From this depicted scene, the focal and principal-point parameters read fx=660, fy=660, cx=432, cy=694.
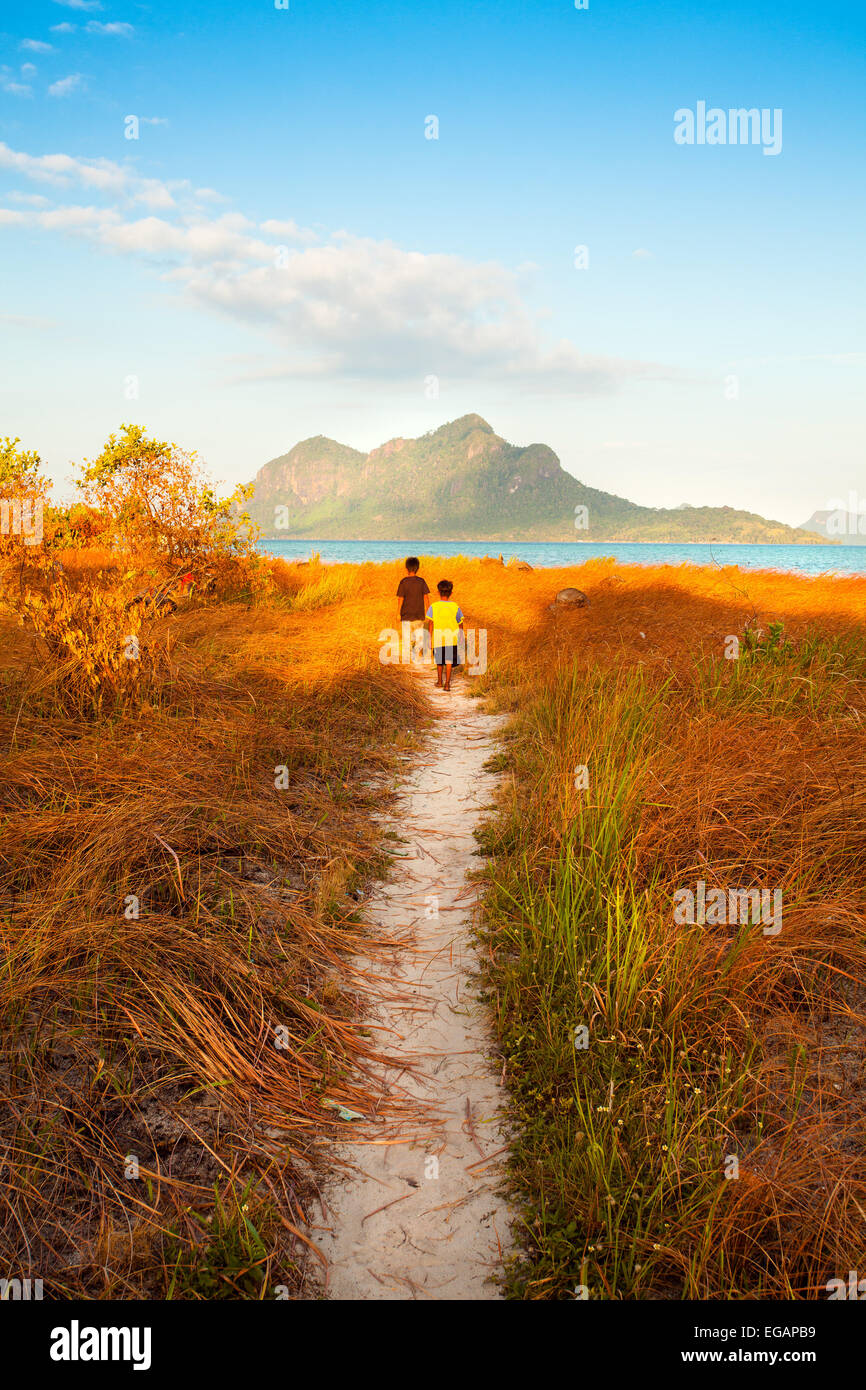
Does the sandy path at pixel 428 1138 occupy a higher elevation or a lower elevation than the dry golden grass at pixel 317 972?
lower

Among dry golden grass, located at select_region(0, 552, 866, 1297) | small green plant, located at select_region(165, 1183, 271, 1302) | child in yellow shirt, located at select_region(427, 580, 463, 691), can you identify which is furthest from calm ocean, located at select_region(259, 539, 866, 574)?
small green plant, located at select_region(165, 1183, 271, 1302)

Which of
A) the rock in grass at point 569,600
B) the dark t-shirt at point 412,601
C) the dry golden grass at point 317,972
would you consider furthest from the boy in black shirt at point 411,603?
the dry golden grass at point 317,972

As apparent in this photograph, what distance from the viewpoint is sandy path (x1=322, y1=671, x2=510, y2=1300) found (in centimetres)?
225

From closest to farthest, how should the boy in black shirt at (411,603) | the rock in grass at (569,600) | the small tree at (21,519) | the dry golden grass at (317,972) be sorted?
the dry golden grass at (317,972), the small tree at (21,519), the boy in black shirt at (411,603), the rock in grass at (569,600)

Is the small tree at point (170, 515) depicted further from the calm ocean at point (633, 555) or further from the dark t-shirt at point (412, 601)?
the calm ocean at point (633, 555)

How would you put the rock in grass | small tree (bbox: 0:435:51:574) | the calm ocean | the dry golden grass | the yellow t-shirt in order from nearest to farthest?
the dry golden grass
small tree (bbox: 0:435:51:574)
the yellow t-shirt
the rock in grass
the calm ocean

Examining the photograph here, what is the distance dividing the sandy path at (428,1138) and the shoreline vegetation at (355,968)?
13 centimetres

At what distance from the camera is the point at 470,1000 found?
362 centimetres

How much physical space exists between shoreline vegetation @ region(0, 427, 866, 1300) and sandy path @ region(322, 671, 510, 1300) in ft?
0.43

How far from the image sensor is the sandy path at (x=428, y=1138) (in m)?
2.25

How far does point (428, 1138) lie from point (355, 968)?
1.19 metres

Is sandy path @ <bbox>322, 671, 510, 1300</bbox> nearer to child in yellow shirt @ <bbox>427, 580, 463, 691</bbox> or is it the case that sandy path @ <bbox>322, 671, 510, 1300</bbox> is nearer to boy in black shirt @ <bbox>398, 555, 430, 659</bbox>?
child in yellow shirt @ <bbox>427, 580, 463, 691</bbox>

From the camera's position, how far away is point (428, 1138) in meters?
2.78
